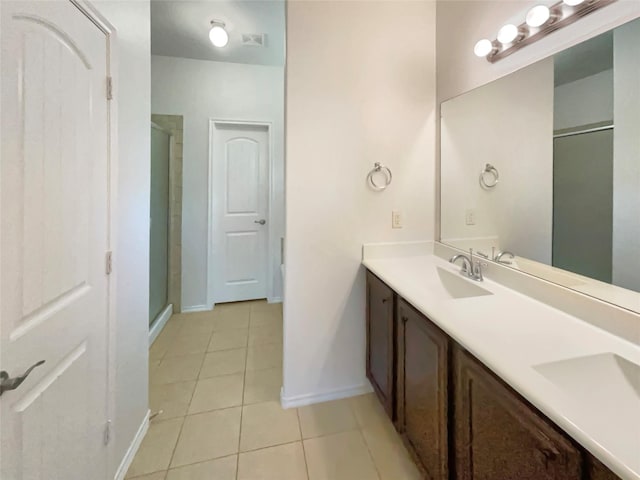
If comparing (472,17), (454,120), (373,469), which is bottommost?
(373,469)

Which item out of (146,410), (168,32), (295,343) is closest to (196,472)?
(146,410)

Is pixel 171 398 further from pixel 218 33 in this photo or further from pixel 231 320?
pixel 218 33

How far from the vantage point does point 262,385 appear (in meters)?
2.10

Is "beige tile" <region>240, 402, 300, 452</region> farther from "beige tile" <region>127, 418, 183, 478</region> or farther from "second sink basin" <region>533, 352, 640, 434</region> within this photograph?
"second sink basin" <region>533, 352, 640, 434</region>

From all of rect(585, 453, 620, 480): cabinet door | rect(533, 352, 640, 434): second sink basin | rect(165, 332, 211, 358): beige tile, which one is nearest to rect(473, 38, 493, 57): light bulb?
rect(533, 352, 640, 434): second sink basin

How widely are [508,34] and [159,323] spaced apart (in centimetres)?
335

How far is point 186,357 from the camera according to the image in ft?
8.04

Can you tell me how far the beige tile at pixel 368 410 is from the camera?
1777 millimetres

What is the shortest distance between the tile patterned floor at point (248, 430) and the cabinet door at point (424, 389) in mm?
316

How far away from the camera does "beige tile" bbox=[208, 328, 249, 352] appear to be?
2.63 meters

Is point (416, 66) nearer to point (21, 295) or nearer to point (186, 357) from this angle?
point (21, 295)

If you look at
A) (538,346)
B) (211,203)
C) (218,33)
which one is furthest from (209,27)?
(538,346)

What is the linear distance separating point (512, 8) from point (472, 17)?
11.4 inches

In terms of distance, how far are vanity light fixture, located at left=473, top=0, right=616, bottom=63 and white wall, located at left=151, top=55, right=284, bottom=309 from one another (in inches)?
94.9
